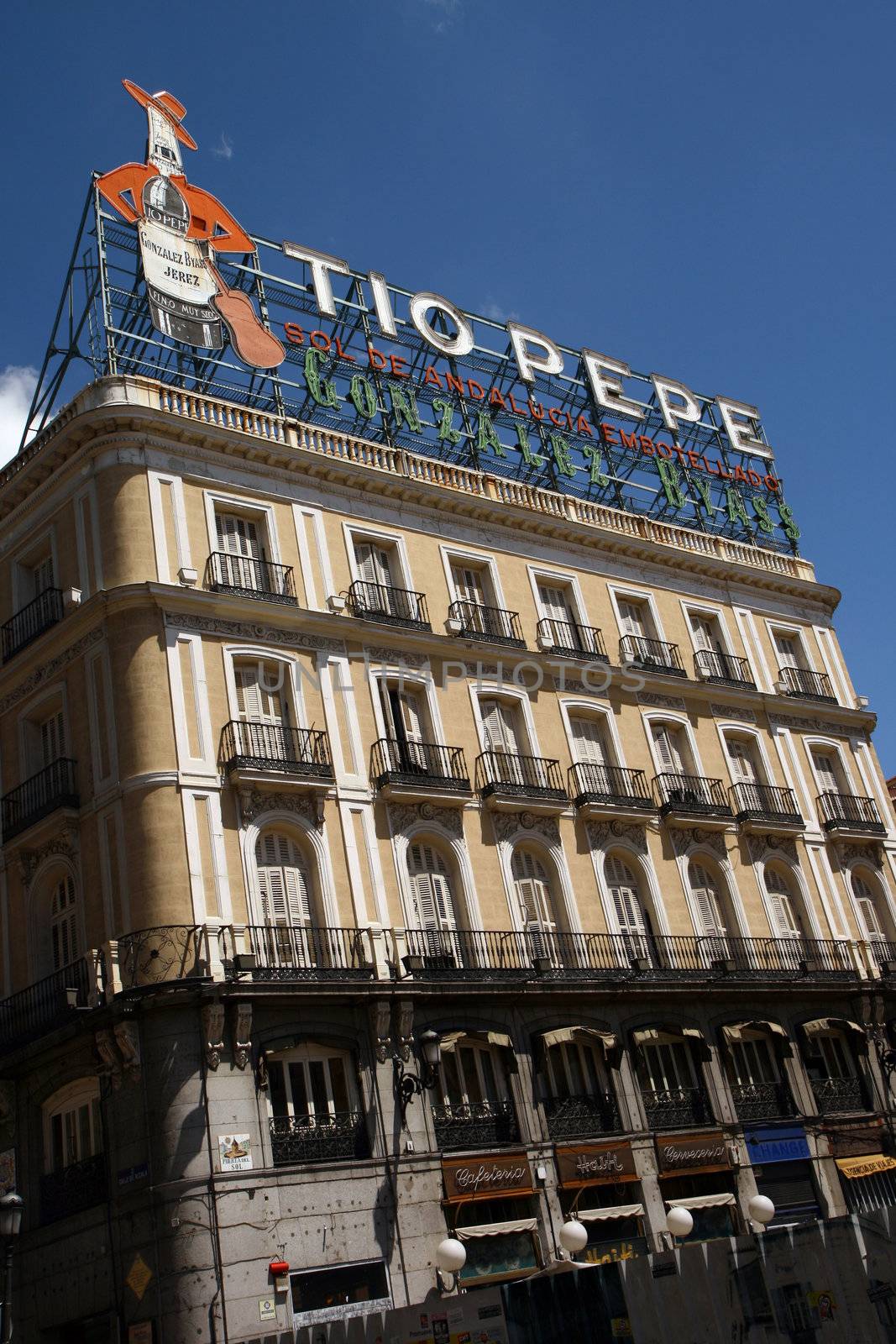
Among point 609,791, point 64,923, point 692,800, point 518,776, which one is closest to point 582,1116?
point 518,776

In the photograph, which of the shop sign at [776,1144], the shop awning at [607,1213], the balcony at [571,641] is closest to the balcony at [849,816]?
the balcony at [571,641]

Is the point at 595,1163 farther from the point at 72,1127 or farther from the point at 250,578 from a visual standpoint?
the point at 250,578

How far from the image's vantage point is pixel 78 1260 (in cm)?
2533

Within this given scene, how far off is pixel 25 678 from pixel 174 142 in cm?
1588

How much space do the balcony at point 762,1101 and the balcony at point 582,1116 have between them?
3992 millimetres

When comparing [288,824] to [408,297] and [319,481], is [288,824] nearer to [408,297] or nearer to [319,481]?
[319,481]

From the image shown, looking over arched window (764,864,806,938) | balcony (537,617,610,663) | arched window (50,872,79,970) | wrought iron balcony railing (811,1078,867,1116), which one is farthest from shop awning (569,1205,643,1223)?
balcony (537,617,610,663)

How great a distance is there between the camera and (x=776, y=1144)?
3231cm

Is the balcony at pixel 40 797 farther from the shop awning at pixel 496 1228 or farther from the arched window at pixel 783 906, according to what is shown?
the arched window at pixel 783 906

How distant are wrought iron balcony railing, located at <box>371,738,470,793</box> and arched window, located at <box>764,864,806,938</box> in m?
10.6

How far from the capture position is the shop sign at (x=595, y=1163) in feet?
92.7

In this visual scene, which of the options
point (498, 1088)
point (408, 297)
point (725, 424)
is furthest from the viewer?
point (725, 424)

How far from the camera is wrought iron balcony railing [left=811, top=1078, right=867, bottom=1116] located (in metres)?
34.1

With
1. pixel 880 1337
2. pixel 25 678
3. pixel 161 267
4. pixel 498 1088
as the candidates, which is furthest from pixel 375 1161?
pixel 161 267
